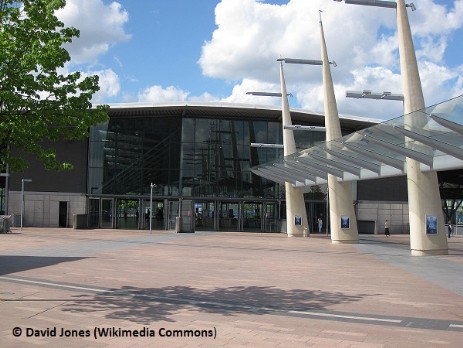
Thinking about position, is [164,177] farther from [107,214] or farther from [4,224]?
[4,224]

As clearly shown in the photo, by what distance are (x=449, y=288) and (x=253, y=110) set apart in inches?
1234

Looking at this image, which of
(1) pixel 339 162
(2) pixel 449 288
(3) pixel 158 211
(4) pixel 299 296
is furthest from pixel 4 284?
(3) pixel 158 211

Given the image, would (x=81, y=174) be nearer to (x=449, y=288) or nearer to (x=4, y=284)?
(x=4, y=284)

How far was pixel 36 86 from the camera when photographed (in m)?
10.0

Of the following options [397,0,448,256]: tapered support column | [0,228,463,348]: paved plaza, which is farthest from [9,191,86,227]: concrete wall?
[397,0,448,256]: tapered support column

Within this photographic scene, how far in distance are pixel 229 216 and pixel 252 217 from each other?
6.27 ft

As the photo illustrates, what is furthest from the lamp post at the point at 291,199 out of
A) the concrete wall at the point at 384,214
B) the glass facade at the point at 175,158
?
the concrete wall at the point at 384,214

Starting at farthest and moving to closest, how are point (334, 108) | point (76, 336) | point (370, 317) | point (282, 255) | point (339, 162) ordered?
point (334, 108) → point (339, 162) → point (282, 255) → point (370, 317) → point (76, 336)

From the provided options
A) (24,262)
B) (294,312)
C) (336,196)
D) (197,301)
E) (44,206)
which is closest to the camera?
(294,312)

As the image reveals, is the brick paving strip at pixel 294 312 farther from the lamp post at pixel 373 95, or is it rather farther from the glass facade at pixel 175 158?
the glass facade at pixel 175 158

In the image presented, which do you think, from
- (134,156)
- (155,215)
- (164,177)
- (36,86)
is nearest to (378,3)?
(36,86)

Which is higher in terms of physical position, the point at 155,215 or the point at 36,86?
the point at 36,86

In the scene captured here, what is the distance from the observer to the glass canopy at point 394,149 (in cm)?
1426

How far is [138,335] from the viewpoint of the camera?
7.24 meters
